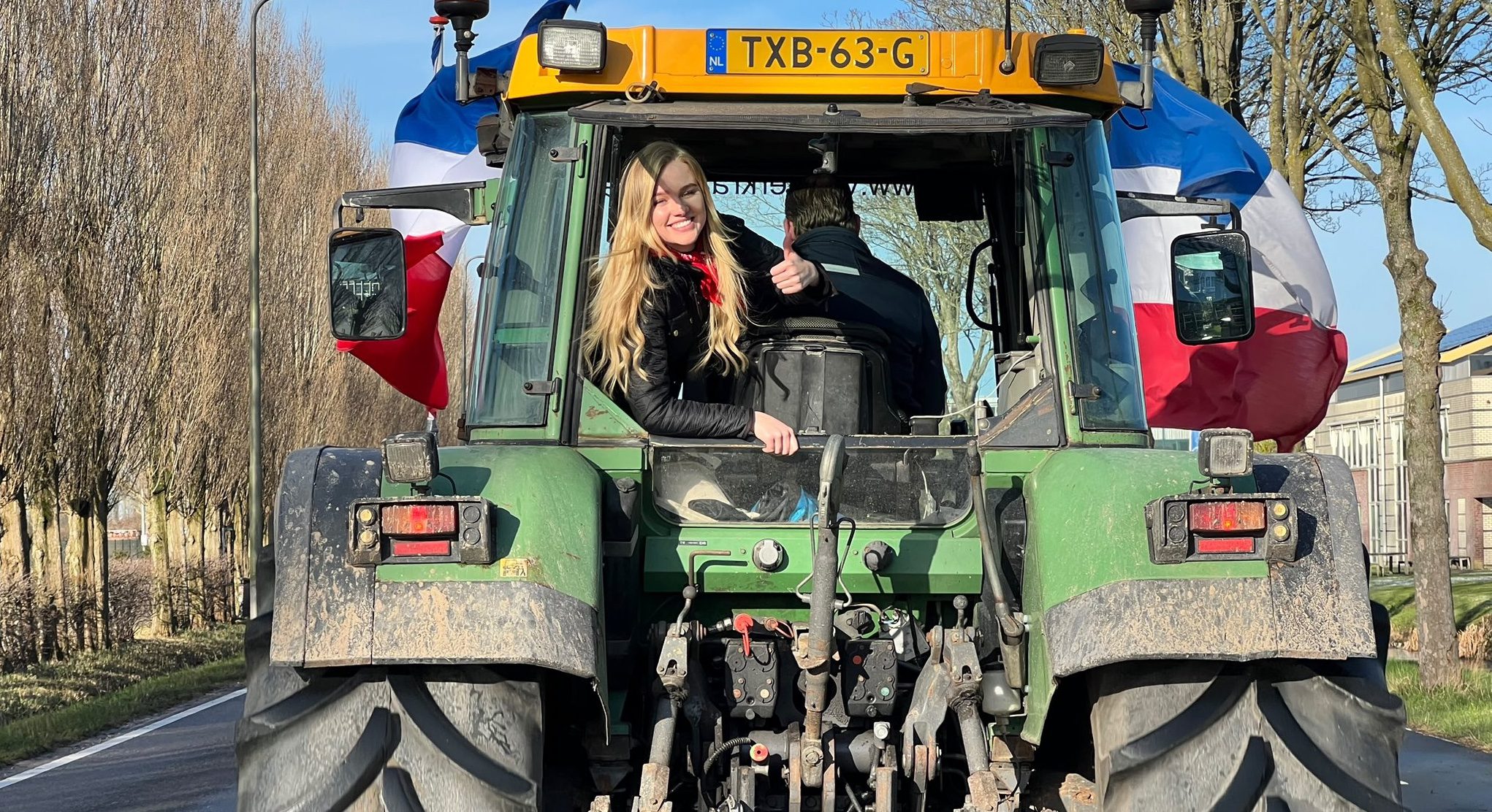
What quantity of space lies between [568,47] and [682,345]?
82 centimetres

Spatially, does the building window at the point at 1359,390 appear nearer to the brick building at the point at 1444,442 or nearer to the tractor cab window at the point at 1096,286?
the brick building at the point at 1444,442

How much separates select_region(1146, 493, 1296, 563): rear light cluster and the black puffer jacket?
1.17m

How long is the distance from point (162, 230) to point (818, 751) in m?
21.8

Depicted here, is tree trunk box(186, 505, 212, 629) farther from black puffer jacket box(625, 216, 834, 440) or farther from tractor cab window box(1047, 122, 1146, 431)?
tractor cab window box(1047, 122, 1146, 431)

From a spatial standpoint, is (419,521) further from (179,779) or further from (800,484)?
(179,779)

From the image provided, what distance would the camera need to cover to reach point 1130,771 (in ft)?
11.8

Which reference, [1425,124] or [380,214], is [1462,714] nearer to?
[1425,124]

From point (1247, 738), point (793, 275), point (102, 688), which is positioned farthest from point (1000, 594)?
point (102, 688)

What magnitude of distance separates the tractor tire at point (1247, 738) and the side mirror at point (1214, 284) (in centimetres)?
125

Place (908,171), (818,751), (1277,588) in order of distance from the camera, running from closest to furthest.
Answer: (1277,588), (818,751), (908,171)

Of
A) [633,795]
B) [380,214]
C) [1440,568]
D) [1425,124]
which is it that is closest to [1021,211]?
[633,795]

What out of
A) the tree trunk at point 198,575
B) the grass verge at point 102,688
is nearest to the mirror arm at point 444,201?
the grass verge at point 102,688

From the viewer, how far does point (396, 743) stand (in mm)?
3576

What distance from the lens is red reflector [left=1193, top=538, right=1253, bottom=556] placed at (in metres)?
3.60
